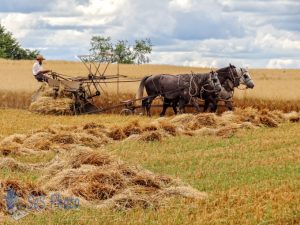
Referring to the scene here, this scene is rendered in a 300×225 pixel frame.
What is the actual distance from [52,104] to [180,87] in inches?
199

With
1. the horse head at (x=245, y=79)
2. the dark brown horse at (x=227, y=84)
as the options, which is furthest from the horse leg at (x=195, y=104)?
the horse head at (x=245, y=79)

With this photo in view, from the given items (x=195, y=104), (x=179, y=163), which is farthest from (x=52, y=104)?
(x=179, y=163)

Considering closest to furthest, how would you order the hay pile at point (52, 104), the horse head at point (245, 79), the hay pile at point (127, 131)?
the hay pile at point (127, 131), the horse head at point (245, 79), the hay pile at point (52, 104)

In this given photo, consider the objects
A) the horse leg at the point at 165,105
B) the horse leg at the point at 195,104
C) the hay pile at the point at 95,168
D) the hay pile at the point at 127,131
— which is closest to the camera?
the hay pile at the point at 95,168

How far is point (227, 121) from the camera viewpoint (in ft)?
71.6

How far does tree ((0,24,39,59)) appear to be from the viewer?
90.4 meters

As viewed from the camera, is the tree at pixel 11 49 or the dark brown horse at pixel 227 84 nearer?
the dark brown horse at pixel 227 84

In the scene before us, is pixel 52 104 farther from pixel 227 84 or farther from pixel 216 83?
pixel 227 84

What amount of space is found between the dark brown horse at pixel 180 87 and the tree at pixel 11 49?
61.9 metres

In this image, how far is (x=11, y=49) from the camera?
93.2 metres

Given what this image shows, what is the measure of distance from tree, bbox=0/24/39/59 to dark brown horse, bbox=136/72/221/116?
203 ft

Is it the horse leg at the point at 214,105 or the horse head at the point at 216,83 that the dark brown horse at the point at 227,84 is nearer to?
the horse leg at the point at 214,105

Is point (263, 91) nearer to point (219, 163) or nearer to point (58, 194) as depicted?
point (219, 163)

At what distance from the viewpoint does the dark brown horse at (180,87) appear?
1077 inches
